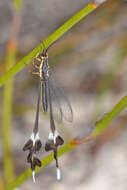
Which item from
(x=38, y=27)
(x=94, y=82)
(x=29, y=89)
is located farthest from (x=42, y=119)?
(x=38, y=27)

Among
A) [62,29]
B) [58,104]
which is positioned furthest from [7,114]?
[62,29]

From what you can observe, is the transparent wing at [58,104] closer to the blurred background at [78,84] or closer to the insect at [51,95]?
the insect at [51,95]

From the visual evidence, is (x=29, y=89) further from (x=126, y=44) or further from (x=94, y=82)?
(x=126, y=44)

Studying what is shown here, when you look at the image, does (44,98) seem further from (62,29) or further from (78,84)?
(78,84)

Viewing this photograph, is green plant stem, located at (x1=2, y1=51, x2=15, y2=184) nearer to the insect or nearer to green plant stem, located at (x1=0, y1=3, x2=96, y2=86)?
the insect

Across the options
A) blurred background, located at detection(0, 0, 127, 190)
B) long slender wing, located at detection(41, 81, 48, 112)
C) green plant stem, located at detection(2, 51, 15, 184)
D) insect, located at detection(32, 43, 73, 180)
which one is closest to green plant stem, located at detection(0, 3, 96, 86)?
insect, located at detection(32, 43, 73, 180)
